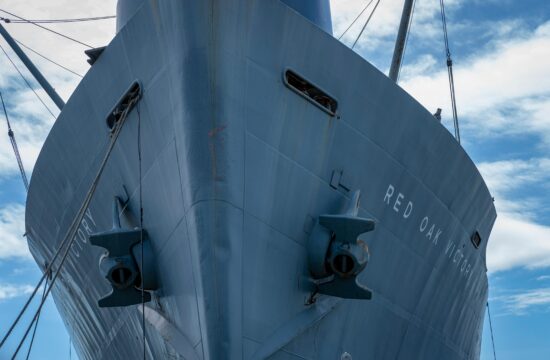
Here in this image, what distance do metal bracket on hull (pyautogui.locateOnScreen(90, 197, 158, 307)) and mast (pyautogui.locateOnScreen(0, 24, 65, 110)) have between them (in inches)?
280

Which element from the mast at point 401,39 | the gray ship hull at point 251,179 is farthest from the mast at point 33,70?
the mast at point 401,39

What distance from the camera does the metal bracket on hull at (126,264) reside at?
29.3 ft

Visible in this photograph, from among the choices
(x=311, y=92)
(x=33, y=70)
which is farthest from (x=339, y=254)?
(x=33, y=70)

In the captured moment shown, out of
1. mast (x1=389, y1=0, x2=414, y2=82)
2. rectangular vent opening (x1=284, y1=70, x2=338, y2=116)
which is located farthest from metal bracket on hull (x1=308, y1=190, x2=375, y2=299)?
mast (x1=389, y1=0, x2=414, y2=82)

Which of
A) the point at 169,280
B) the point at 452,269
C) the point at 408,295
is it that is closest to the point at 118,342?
the point at 169,280

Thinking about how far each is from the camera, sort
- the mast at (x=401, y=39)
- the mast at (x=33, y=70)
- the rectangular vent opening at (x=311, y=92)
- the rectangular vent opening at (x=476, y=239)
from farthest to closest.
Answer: the mast at (x=33, y=70) → the mast at (x=401, y=39) → the rectangular vent opening at (x=476, y=239) → the rectangular vent opening at (x=311, y=92)

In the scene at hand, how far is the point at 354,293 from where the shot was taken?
889 cm

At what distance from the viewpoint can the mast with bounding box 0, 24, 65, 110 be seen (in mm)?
14977

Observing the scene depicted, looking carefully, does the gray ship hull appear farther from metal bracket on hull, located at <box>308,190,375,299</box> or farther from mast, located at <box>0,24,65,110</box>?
mast, located at <box>0,24,65,110</box>

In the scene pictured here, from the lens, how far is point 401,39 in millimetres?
14125

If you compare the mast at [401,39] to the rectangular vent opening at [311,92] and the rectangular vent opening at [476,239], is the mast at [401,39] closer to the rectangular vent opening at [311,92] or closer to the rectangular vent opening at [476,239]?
the rectangular vent opening at [476,239]

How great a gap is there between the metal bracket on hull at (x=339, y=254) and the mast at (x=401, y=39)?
581 centimetres

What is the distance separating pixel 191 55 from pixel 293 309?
334cm

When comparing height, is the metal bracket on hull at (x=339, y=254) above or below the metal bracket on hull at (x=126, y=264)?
above
